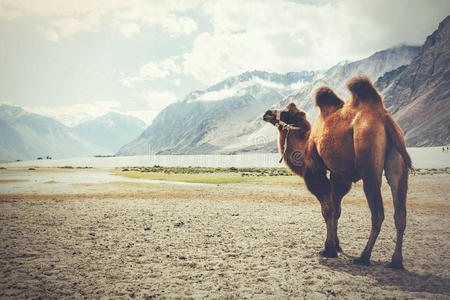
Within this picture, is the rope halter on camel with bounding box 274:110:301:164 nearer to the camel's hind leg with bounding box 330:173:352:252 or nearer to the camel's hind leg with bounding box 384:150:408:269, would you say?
the camel's hind leg with bounding box 330:173:352:252

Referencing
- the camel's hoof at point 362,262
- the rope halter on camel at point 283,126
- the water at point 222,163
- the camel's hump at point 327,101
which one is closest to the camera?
the camel's hoof at point 362,262

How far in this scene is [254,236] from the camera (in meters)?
9.36

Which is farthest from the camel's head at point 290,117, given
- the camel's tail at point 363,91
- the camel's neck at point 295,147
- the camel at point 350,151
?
the camel's tail at point 363,91

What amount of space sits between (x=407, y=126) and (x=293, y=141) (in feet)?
603

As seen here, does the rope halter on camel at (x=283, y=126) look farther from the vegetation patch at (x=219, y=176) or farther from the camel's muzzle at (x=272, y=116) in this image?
the vegetation patch at (x=219, y=176)

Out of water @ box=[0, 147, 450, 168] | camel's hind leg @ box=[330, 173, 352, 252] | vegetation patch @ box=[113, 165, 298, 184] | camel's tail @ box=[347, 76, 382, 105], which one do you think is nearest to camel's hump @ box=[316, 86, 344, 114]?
camel's tail @ box=[347, 76, 382, 105]

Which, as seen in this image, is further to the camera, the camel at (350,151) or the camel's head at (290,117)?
the camel's head at (290,117)

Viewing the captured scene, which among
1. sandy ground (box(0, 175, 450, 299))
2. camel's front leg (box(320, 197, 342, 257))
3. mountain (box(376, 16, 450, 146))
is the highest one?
mountain (box(376, 16, 450, 146))

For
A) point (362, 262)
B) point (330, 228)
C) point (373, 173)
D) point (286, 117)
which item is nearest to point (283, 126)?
point (286, 117)

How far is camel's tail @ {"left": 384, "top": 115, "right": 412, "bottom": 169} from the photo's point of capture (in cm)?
555

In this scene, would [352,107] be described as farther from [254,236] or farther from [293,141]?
[254,236]

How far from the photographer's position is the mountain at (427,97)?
145125mm

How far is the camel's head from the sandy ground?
3.28 m

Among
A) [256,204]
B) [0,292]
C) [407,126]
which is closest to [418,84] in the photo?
[407,126]
